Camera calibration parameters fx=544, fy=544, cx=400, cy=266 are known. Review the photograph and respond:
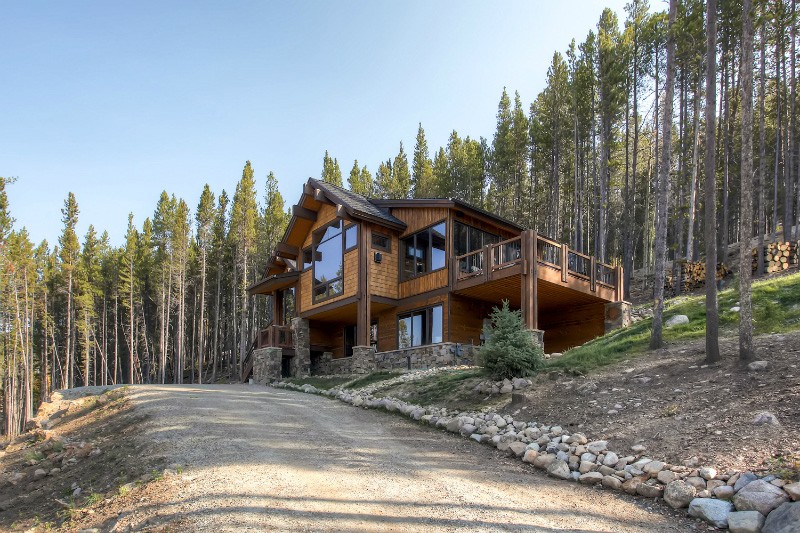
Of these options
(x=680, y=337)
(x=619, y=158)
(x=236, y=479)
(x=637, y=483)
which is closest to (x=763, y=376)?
(x=637, y=483)

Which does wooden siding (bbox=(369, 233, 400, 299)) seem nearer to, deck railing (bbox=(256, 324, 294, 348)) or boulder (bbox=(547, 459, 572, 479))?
deck railing (bbox=(256, 324, 294, 348))

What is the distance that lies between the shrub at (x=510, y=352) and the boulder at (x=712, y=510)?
5851 millimetres

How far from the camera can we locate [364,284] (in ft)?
67.3

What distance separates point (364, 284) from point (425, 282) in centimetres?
231

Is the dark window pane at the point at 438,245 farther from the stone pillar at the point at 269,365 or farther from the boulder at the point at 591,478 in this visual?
the boulder at the point at 591,478

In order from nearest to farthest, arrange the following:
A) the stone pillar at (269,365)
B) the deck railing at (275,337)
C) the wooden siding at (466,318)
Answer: the wooden siding at (466,318) → the stone pillar at (269,365) → the deck railing at (275,337)

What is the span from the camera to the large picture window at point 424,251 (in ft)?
67.0

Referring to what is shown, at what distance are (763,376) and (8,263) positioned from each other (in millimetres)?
43569

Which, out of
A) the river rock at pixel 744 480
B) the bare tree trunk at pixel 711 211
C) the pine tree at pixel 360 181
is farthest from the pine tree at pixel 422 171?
the river rock at pixel 744 480

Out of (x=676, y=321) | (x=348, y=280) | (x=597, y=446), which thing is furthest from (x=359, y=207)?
(x=597, y=446)

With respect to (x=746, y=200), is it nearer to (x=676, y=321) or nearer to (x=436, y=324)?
(x=676, y=321)

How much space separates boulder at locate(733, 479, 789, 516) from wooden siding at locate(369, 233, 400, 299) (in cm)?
1561

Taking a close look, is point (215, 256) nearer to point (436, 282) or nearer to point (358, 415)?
point (436, 282)

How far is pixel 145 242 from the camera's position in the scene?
49750 mm
